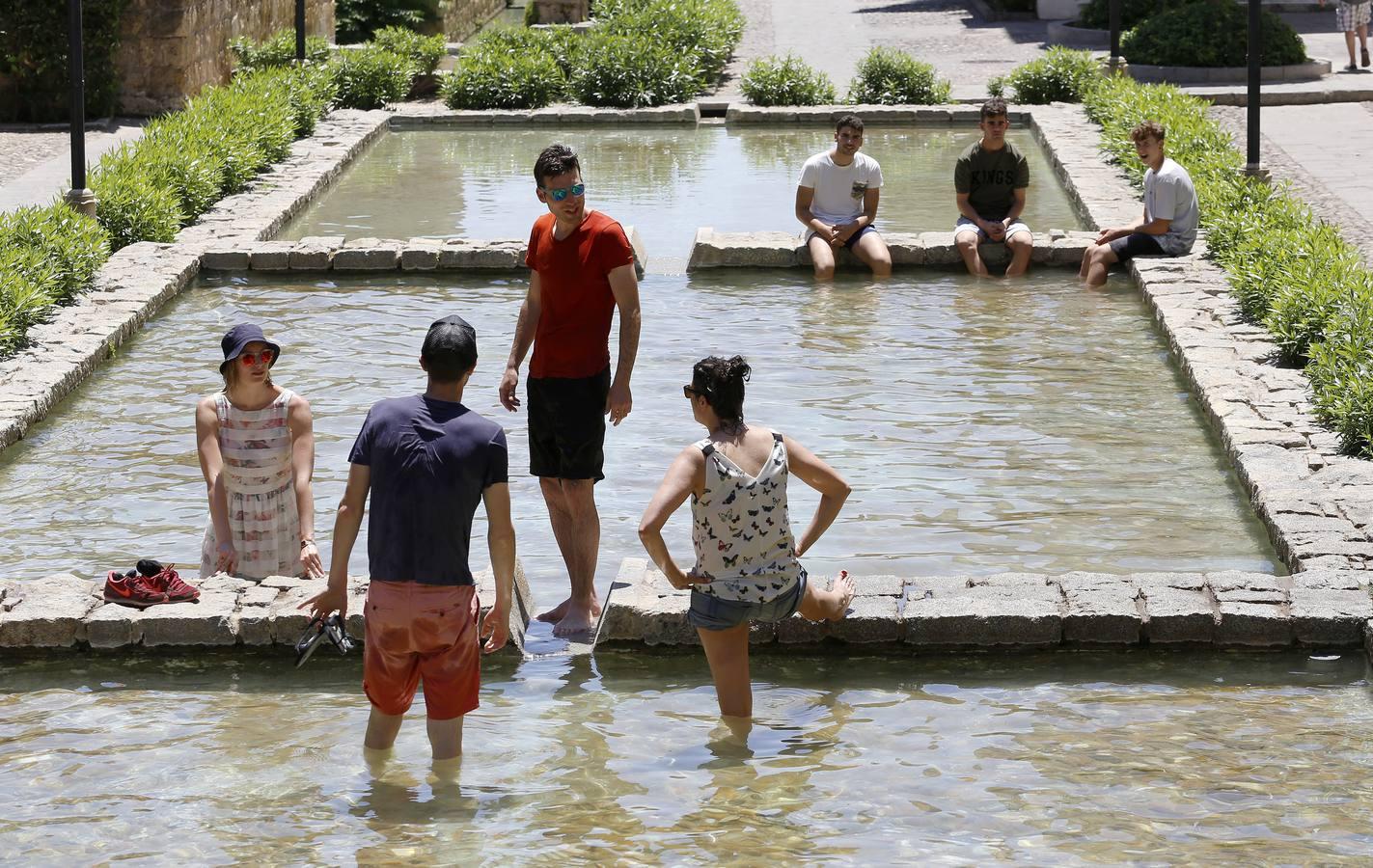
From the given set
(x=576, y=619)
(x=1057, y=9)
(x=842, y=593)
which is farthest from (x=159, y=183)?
(x=1057, y=9)

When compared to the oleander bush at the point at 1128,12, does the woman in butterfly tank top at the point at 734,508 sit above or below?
below

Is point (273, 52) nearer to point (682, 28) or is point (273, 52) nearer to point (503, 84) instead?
point (503, 84)

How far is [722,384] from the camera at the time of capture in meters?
5.98

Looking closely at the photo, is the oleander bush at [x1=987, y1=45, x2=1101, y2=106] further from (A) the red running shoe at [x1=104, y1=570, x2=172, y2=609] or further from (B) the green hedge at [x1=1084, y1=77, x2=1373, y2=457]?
(A) the red running shoe at [x1=104, y1=570, x2=172, y2=609]

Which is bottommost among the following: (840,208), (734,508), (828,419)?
(828,419)

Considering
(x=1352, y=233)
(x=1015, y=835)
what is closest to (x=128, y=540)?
(x=1015, y=835)

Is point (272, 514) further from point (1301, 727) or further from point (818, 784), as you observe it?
point (1301, 727)

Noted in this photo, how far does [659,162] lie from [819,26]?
633 inches

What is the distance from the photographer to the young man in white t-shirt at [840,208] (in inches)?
527

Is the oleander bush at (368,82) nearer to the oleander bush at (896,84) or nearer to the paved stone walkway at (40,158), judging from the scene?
the paved stone walkway at (40,158)

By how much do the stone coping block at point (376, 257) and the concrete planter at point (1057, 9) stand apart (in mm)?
22007

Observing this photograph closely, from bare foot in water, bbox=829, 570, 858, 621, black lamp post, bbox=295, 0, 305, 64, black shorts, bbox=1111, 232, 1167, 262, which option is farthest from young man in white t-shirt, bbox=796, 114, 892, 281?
black lamp post, bbox=295, 0, 305, 64

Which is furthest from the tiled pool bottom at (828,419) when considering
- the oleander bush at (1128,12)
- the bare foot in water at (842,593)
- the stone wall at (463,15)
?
the stone wall at (463,15)

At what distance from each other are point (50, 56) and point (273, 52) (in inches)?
135
